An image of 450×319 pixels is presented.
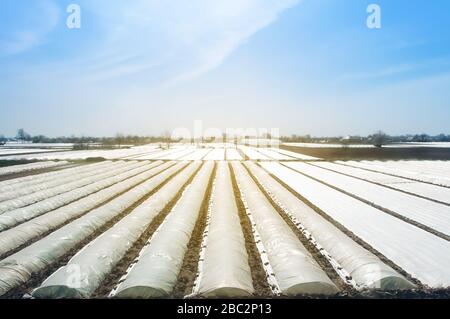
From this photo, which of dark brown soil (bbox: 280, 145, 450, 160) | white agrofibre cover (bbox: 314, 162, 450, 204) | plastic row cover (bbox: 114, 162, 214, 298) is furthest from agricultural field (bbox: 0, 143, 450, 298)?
dark brown soil (bbox: 280, 145, 450, 160)

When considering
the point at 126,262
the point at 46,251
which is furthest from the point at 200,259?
the point at 46,251

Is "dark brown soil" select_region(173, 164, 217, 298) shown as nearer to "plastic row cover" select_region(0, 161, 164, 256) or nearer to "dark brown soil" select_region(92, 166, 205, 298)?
"dark brown soil" select_region(92, 166, 205, 298)

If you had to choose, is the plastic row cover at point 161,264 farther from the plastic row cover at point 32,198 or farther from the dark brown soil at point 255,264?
the plastic row cover at point 32,198

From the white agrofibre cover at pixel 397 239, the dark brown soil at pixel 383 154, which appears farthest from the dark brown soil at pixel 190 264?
the dark brown soil at pixel 383 154

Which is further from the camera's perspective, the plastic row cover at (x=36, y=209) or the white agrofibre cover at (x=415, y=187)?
the white agrofibre cover at (x=415, y=187)

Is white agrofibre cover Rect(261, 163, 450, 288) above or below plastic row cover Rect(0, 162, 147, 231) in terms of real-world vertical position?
below
